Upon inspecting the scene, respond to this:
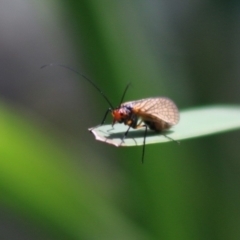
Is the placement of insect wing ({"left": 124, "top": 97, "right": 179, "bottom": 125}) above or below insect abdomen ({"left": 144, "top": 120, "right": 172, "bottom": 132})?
above

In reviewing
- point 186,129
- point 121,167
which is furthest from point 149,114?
point 121,167

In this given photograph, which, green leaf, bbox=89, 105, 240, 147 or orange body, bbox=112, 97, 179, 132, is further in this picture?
orange body, bbox=112, 97, 179, 132

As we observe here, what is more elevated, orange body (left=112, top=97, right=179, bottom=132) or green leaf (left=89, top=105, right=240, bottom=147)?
orange body (left=112, top=97, right=179, bottom=132)

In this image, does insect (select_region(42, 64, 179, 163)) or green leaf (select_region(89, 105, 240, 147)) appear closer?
green leaf (select_region(89, 105, 240, 147))

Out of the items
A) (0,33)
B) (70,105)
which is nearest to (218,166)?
(70,105)

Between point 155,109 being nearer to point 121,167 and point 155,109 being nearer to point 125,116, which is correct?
point 125,116
